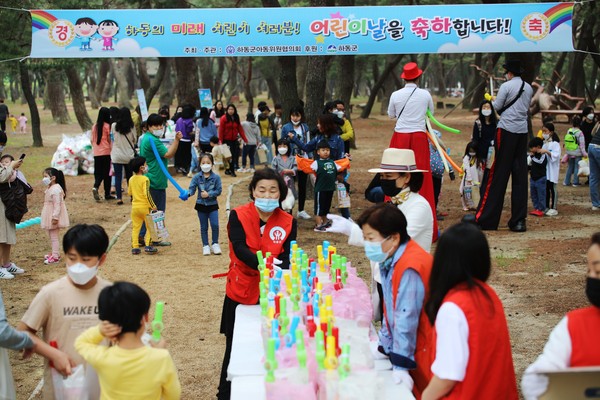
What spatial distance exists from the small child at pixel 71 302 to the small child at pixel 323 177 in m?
7.31

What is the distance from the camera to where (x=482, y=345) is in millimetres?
3342

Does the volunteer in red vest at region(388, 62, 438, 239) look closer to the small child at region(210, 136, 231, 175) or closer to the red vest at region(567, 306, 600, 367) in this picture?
the red vest at region(567, 306, 600, 367)

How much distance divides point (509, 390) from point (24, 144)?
26061mm

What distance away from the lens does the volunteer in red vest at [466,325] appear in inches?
130

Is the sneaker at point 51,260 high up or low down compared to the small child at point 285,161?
down

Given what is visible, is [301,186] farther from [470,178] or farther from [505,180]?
[505,180]

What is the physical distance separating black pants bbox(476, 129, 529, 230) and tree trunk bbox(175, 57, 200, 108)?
14668mm

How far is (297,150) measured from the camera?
12.4 meters

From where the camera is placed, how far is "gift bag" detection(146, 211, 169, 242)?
10.5 m

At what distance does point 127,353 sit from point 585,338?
1938 mm

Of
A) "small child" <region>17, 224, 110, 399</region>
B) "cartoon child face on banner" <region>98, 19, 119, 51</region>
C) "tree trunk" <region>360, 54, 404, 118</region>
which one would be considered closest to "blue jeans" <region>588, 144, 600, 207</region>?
"cartoon child face on banner" <region>98, 19, 119, 51</region>

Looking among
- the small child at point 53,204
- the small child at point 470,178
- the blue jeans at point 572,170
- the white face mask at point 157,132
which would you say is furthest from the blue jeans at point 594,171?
the small child at point 53,204

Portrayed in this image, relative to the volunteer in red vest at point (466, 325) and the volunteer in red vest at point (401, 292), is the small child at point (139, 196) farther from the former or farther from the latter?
the volunteer in red vest at point (466, 325)

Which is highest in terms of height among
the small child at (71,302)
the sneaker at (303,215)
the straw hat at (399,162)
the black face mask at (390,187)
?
the straw hat at (399,162)
